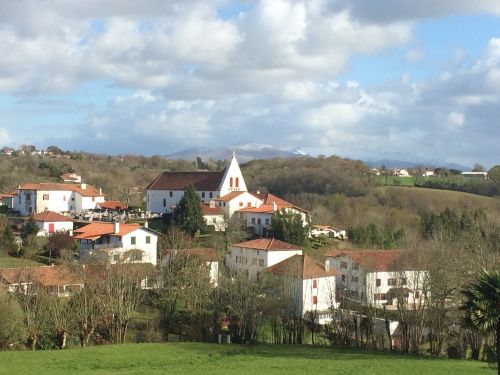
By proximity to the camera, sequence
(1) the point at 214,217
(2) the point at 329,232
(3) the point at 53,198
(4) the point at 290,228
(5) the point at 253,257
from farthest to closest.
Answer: (3) the point at 53,198, (2) the point at 329,232, (1) the point at 214,217, (4) the point at 290,228, (5) the point at 253,257

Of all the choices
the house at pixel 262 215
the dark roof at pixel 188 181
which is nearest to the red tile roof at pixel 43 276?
the house at pixel 262 215

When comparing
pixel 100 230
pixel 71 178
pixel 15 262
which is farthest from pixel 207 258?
pixel 71 178

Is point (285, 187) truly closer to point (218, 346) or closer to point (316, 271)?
point (316, 271)

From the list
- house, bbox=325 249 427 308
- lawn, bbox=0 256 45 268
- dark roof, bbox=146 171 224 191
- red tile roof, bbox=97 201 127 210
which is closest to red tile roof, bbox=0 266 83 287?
lawn, bbox=0 256 45 268

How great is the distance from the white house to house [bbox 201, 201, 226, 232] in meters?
7.27

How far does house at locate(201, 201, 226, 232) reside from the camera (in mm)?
67769

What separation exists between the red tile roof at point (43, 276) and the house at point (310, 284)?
13.6 metres

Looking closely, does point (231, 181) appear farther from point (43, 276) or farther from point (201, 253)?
point (43, 276)

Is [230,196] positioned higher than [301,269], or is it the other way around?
[230,196]

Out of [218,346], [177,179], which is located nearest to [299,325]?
[218,346]

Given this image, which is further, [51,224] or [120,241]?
[51,224]

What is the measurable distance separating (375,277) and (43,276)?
21216 millimetres

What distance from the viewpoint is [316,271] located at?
49.2 metres

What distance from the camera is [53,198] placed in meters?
80.0
